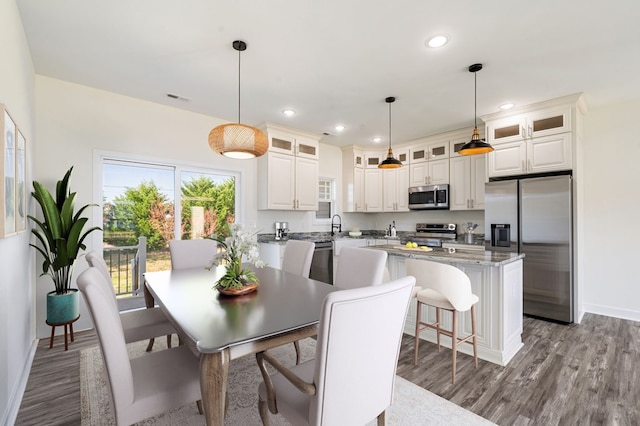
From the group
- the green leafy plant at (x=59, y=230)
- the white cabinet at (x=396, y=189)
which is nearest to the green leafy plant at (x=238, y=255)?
the green leafy plant at (x=59, y=230)

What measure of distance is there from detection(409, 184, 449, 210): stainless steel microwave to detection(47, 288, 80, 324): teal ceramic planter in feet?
16.0

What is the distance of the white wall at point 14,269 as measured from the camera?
1716 millimetres

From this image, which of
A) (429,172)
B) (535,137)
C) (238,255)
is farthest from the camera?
(429,172)

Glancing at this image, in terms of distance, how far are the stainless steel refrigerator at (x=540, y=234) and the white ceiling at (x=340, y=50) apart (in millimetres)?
1099

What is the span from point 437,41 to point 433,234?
361 centimetres

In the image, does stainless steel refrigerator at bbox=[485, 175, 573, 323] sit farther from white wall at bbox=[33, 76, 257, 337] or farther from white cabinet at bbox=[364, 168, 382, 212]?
white wall at bbox=[33, 76, 257, 337]

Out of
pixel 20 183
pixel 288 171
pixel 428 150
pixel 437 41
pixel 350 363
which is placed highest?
pixel 437 41

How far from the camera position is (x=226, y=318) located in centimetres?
147

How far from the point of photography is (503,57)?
2625 millimetres

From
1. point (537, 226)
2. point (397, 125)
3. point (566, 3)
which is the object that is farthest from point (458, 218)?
point (566, 3)

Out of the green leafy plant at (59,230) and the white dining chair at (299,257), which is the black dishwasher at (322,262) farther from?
the green leafy plant at (59,230)

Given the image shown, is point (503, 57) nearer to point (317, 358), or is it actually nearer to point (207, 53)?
→ point (207, 53)

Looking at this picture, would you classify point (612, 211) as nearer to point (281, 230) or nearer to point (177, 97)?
point (281, 230)

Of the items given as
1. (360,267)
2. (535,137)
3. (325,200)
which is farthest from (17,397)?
(535,137)
